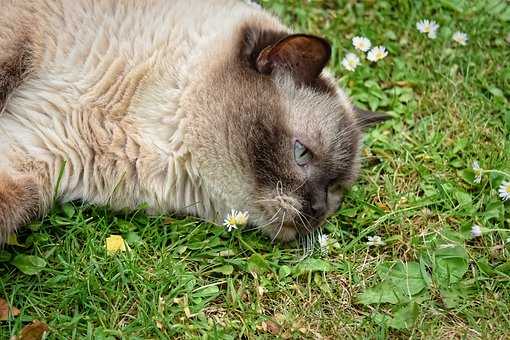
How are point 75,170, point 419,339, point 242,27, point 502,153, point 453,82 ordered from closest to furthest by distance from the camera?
1. point 419,339
2. point 75,170
3. point 242,27
4. point 502,153
5. point 453,82

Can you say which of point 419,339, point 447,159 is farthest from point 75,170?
point 447,159

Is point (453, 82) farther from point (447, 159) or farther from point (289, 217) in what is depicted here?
point (289, 217)

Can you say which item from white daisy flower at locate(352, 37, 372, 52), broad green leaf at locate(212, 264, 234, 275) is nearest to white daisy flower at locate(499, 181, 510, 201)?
white daisy flower at locate(352, 37, 372, 52)

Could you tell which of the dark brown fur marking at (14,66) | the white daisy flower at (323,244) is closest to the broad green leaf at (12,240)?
the dark brown fur marking at (14,66)

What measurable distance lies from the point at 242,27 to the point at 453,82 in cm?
140

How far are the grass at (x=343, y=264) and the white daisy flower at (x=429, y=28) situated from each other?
48 cm

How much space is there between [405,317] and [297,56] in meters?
1.18

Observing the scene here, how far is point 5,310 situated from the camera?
8.51ft

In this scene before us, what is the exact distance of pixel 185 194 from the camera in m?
3.07

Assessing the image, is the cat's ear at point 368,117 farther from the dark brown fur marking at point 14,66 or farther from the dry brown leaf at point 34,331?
the dry brown leaf at point 34,331

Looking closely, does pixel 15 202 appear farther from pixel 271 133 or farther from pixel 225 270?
Result: pixel 271 133

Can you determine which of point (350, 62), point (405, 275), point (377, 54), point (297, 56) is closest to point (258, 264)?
point (405, 275)

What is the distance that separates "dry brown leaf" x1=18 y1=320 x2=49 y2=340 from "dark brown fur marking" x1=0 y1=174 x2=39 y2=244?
42cm

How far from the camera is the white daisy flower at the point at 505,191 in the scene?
328 cm
